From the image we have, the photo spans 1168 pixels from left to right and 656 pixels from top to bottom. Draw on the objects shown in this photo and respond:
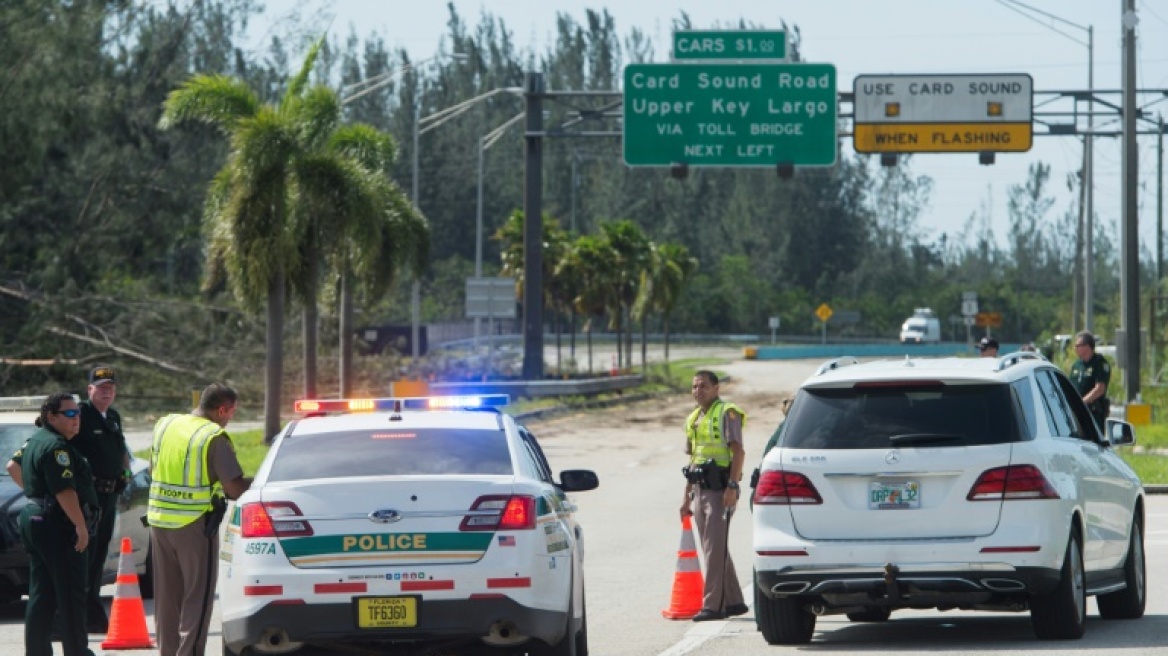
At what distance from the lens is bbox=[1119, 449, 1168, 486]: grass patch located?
2570 cm

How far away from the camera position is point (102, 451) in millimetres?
12234

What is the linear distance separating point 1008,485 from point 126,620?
5473 mm

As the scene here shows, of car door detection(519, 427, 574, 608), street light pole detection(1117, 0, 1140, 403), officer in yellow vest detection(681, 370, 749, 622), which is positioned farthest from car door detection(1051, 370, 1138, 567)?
street light pole detection(1117, 0, 1140, 403)

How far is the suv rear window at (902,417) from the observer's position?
1131cm

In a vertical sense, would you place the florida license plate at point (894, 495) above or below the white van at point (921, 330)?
above

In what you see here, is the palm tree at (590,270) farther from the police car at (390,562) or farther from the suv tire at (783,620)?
the police car at (390,562)

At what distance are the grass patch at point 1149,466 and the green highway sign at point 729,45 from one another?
41.1ft

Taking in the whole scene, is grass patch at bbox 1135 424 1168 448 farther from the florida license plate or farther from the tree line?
the florida license plate

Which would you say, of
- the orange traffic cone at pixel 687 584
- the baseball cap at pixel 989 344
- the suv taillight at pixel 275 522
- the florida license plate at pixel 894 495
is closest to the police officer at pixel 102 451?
the suv taillight at pixel 275 522

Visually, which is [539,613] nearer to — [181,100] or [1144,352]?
[181,100]

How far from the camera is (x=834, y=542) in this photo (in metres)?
11.4

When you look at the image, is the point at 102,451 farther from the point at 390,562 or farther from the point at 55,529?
the point at 390,562

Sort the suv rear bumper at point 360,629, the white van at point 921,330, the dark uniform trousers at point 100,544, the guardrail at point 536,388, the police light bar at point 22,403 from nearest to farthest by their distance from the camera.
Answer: the suv rear bumper at point 360,629, the dark uniform trousers at point 100,544, the police light bar at point 22,403, the guardrail at point 536,388, the white van at point 921,330

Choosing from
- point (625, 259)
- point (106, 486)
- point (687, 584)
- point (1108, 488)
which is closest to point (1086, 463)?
point (1108, 488)
